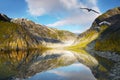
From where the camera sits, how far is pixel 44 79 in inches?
1896

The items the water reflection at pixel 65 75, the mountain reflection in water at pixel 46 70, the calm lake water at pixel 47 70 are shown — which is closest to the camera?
the water reflection at pixel 65 75

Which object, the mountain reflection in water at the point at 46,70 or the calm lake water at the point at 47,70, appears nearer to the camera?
the calm lake water at the point at 47,70

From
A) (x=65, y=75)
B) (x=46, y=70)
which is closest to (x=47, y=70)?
(x=46, y=70)

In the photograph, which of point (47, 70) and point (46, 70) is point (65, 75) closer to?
point (47, 70)

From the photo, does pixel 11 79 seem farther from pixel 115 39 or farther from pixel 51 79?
pixel 115 39

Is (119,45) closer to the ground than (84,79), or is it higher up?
higher up

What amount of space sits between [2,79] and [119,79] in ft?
71.2

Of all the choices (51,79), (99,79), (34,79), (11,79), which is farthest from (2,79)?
(99,79)

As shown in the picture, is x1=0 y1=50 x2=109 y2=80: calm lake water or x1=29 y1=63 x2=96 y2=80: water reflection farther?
x1=0 y1=50 x2=109 y2=80: calm lake water

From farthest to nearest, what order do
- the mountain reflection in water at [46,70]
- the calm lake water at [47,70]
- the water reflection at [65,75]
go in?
1. the mountain reflection in water at [46,70]
2. the calm lake water at [47,70]
3. the water reflection at [65,75]

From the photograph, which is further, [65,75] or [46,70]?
[46,70]

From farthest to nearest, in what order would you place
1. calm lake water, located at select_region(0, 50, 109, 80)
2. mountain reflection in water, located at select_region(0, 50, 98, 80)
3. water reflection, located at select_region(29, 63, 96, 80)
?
mountain reflection in water, located at select_region(0, 50, 98, 80) → calm lake water, located at select_region(0, 50, 109, 80) → water reflection, located at select_region(29, 63, 96, 80)

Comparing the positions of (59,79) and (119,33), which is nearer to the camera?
(59,79)

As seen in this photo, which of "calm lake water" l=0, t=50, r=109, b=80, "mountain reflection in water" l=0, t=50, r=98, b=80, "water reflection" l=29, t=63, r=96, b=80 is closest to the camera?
"water reflection" l=29, t=63, r=96, b=80
